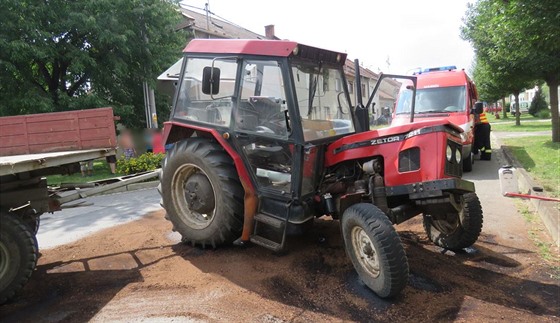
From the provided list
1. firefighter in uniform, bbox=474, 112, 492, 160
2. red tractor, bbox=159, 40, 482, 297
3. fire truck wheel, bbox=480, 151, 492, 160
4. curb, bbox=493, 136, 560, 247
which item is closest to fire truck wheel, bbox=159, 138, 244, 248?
red tractor, bbox=159, 40, 482, 297

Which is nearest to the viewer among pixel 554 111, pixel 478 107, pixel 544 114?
pixel 478 107

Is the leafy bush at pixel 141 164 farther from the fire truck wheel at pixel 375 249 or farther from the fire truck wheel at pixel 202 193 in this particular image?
the fire truck wheel at pixel 375 249

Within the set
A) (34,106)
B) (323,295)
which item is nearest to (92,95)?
(34,106)

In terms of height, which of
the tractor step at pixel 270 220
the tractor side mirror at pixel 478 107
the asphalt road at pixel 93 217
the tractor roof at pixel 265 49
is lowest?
the asphalt road at pixel 93 217

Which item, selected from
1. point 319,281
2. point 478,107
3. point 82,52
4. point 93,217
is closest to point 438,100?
point 478,107

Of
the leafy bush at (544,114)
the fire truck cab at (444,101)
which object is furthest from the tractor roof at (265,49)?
the leafy bush at (544,114)

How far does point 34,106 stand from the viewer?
13.0m

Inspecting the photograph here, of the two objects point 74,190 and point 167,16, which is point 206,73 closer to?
point 74,190

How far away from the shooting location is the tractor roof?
434 centimetres

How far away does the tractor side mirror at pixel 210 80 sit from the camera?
14.5 feet

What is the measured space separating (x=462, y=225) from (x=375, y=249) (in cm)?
155

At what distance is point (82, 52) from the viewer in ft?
46.2

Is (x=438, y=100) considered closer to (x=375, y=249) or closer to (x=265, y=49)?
(x=265, y=49)

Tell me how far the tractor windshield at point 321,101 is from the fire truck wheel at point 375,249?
1080 mm
